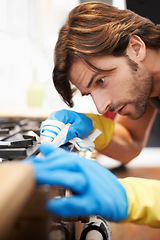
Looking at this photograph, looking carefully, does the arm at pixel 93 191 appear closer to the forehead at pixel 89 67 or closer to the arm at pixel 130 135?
the forehead at pixel 89 67

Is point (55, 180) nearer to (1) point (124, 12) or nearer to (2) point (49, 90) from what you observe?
(1) point (124, 12)

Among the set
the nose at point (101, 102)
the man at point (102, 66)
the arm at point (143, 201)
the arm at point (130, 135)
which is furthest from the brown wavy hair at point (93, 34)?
the arm at point (143, 201)

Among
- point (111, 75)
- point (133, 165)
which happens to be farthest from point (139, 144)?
point (133, 165)

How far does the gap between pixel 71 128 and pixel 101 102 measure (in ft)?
0.85

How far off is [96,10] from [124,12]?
0.44 ft

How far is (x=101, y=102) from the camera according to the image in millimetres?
1165

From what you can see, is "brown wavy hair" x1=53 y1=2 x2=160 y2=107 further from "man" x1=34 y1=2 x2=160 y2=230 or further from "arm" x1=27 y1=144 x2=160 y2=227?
"arm" x1=27 y1=144 x2=160 y2=227

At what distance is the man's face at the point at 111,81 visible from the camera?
115cm

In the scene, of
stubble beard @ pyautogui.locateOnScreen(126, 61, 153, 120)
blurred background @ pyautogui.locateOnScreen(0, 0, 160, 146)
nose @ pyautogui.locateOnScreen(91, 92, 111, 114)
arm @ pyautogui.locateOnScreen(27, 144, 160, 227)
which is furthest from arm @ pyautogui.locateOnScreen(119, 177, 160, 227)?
blurred background @ pyautogui.locateOnScreen(0, 0, 160, 146)

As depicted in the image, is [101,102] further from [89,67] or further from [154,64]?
[154,64]

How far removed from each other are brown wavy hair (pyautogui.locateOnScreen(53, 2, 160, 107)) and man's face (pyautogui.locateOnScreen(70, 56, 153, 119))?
0.03 meters

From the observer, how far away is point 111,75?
1.16m

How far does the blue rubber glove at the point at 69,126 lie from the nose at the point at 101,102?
63 millimetres

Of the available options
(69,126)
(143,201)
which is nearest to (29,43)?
(69,126)
